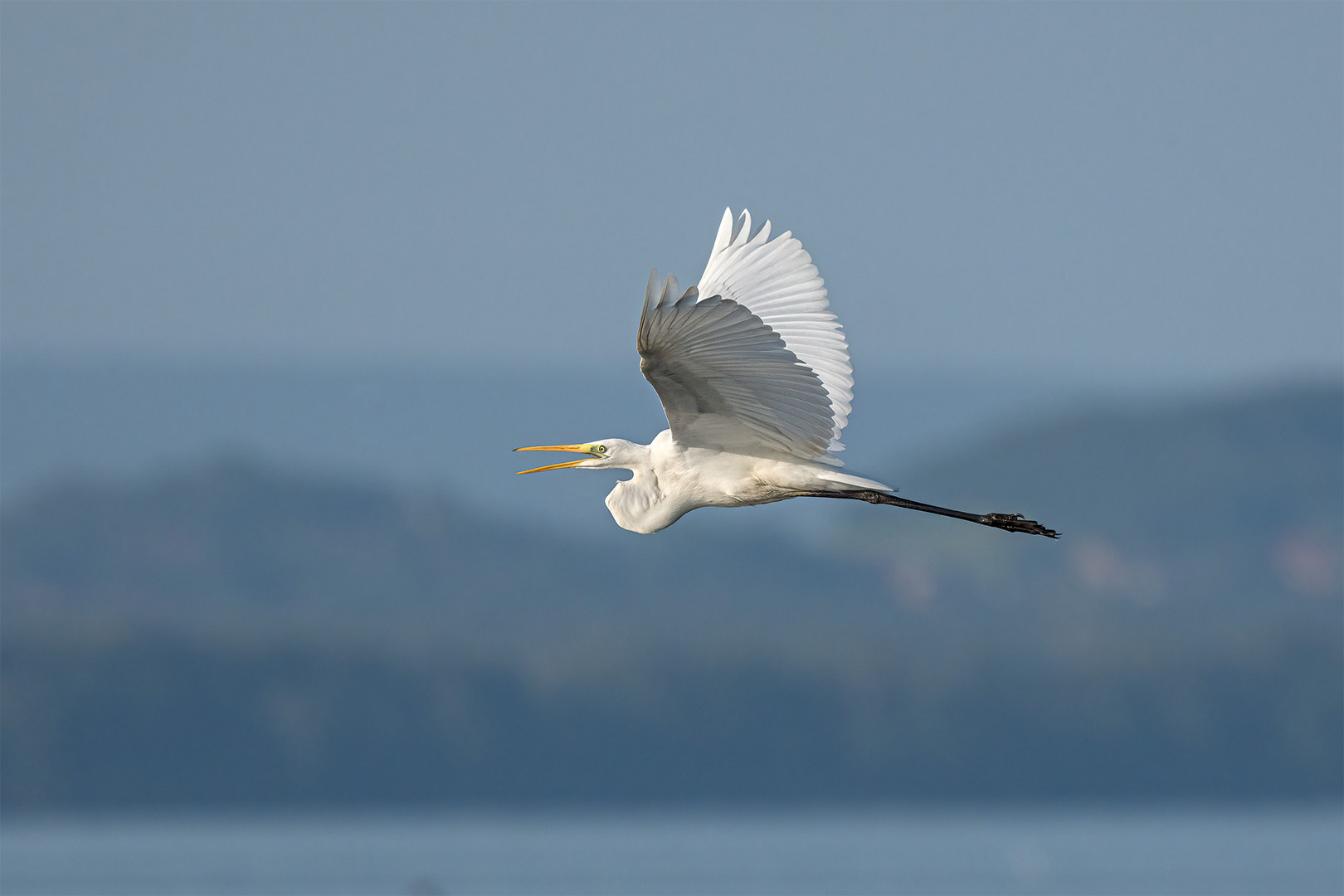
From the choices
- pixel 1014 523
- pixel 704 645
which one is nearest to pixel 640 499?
pixel 1014 523

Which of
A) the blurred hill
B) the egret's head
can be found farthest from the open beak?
the blurred hill

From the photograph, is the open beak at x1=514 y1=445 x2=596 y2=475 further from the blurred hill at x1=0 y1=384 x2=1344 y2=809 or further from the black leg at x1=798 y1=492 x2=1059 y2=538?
the blurred hill at x1=0 y1=384 x2=1344 y2=809

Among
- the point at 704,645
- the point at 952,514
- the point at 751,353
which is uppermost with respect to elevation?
the point at 704,645

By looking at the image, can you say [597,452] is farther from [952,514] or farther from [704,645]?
[704,645]

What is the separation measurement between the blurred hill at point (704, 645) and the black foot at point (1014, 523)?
12849 cm

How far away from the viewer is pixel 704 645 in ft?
533

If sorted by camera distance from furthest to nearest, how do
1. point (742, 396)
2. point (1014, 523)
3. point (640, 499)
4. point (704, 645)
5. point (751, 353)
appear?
point (704, 645), point (1014, 523), point (640, 499), point (742, 396), point (751, 353)

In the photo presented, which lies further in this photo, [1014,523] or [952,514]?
[1014,523]

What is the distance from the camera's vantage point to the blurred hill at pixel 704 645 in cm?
14900

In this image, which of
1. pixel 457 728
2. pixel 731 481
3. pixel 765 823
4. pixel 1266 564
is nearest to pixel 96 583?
pixel 457 728

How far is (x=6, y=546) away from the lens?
177 m

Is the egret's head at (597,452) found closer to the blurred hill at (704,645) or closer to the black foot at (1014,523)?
the black foot at (1014,523)

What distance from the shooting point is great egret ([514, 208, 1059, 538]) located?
34.8ft

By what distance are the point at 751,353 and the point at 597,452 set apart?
2.19 metres
